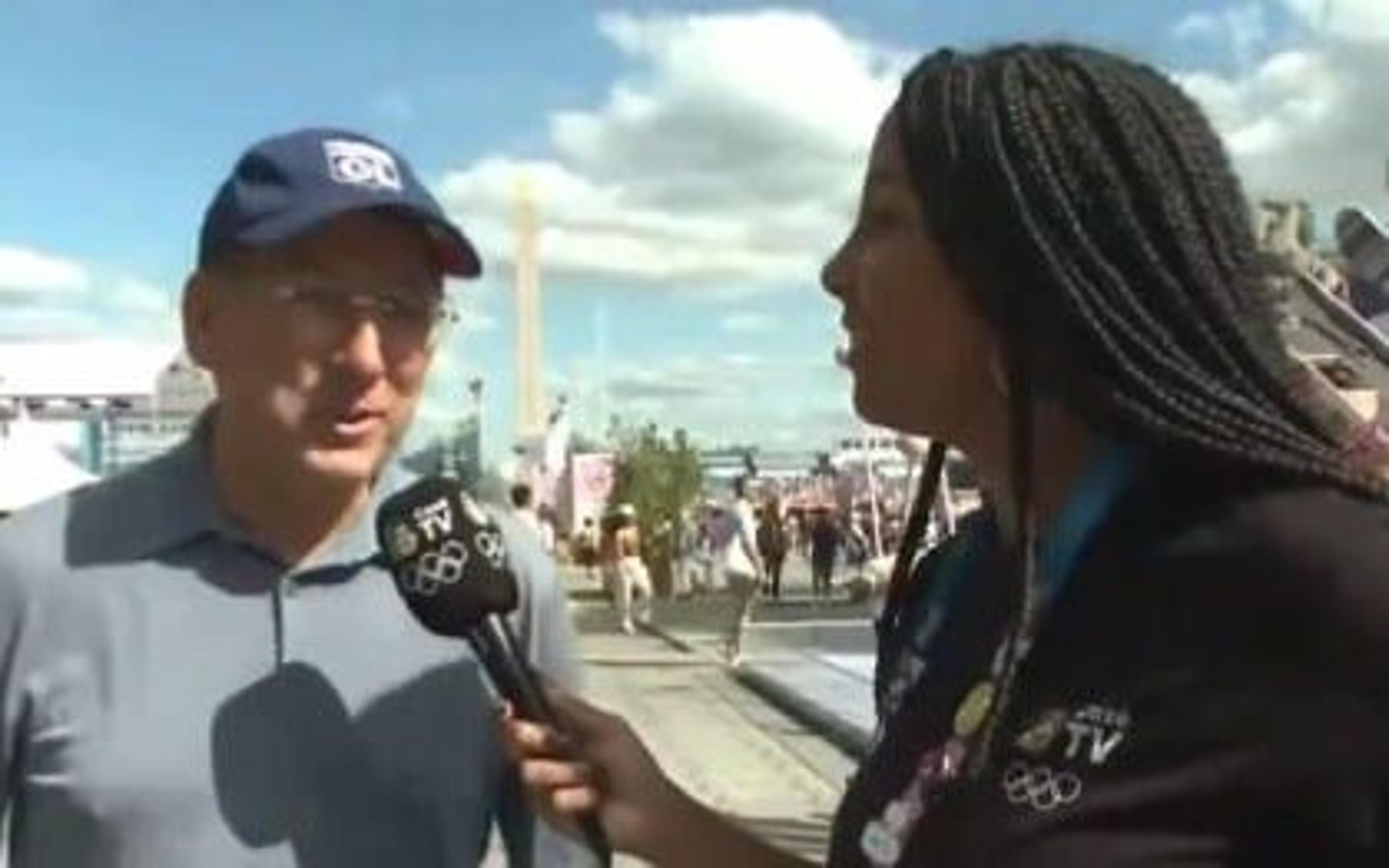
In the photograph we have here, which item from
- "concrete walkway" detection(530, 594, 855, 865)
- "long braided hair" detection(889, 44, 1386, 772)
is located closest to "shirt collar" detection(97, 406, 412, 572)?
"long braided hair" detection(889, 44, 1386, 772)

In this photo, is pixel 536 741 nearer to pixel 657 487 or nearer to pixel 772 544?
pixel 772 544

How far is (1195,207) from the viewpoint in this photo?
5.93ft

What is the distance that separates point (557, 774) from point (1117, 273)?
2.54ft

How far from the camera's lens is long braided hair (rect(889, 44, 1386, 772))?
5.80ft

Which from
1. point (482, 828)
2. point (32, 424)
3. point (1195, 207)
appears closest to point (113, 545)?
point (482, 828)

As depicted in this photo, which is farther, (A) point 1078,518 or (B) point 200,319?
(B) point 200,319

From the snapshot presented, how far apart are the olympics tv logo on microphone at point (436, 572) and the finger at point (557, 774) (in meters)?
0.20

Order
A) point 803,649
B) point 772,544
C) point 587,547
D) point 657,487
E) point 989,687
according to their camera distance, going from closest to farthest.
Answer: point 989,687 → point 803,649 → point 772,544 → point 587,547 → point 657,487

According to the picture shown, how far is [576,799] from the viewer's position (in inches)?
87.4

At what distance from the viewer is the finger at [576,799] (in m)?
2.21

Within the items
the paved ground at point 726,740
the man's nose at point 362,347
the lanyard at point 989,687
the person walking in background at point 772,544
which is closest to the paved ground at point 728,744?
the paved ground at point 726,740

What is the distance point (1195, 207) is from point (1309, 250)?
4745mm

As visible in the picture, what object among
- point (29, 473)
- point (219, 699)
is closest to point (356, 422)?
point (219, 699)

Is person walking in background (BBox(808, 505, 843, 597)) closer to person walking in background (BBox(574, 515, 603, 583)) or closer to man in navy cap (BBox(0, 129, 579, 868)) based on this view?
person walking in background (BBox(574, 515, 603, 583))
